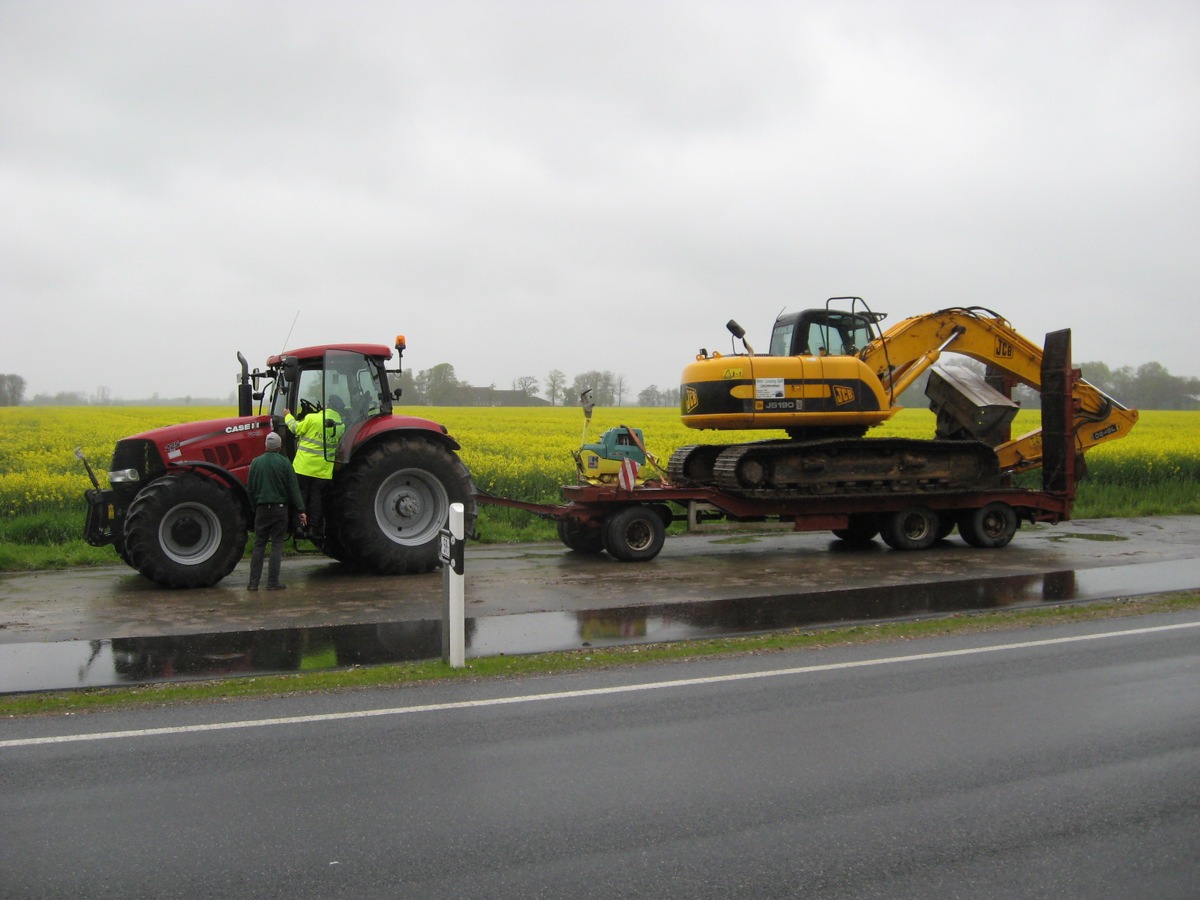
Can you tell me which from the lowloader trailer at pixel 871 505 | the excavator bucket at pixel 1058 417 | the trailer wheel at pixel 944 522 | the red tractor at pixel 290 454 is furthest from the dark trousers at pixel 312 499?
the excavator bucket at pixel 1058 417

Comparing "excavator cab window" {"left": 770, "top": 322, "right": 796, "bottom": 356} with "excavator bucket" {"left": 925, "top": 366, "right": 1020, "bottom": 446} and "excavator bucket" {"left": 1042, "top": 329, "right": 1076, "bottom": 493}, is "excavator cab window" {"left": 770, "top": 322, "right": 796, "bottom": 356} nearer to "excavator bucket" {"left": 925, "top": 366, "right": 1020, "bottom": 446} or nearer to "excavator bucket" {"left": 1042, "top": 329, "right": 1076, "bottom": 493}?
"excavator bucket" {"left": 925, "top": 366, "right": 1020, "bottom": 446}

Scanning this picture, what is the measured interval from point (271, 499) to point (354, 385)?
2.08 meters

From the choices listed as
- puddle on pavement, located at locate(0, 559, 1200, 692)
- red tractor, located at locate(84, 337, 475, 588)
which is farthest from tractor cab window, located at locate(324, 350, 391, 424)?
puddle on pavement, located at locate(0, 559, 1200, 692)

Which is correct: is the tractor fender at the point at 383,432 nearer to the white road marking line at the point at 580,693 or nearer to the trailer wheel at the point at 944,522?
the white road marking line at the point at 580,693

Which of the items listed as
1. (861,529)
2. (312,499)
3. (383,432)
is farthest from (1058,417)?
(312,499)

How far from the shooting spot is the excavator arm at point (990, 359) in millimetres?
15078

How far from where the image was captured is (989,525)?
14.9 metres

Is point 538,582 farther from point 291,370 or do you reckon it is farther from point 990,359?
point 990,359

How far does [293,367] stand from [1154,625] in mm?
9086

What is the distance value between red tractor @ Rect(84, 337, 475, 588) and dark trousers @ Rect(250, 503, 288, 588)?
11.4 inches

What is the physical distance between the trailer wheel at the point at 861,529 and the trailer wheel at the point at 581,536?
355 centimetres

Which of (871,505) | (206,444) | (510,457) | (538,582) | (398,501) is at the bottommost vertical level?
(538,582)

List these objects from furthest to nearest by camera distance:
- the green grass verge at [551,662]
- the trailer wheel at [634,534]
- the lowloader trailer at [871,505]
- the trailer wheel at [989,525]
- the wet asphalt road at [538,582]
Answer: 1. the trailer wheel at [989,525]
2. the lowloader trailer at [871,505]
3. the trailer wheel at [634,534]
4. the wet asphalt road at [538,582]
5. the green grass verge at [551,662]

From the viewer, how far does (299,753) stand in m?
5.67
